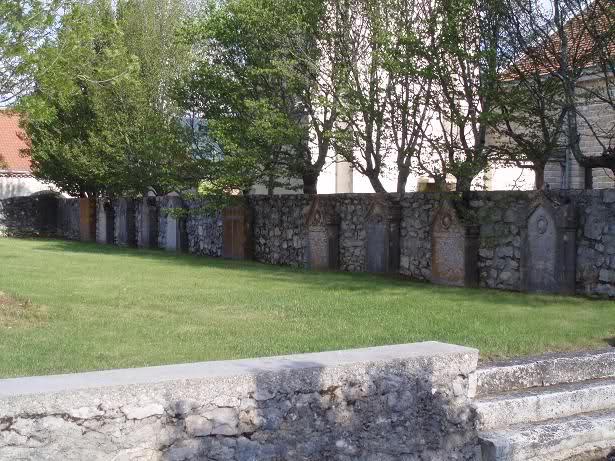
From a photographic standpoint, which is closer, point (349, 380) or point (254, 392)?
point (254, 392)

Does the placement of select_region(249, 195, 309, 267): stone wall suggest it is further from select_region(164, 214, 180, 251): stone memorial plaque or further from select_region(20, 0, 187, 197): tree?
select_region(164, 214, 180, 251): stone memorial plaque

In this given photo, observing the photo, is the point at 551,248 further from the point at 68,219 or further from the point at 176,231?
the point at 68,219

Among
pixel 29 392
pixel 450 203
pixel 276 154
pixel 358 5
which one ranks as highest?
pixel 358 5

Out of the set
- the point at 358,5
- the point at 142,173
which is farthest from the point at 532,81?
the point at 142,173

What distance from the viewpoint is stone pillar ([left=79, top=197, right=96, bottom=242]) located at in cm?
3041

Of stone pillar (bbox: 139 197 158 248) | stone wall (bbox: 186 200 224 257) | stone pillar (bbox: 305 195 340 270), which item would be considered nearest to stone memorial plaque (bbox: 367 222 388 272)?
stone pillar (bbox: 305 195 340 270)

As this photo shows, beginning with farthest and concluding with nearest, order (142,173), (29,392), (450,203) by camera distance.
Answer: (142,173)
(450,203)
(29,392)

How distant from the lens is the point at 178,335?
27.3 ft

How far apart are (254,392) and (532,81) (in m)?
10.8

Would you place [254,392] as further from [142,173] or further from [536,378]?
[142,173]

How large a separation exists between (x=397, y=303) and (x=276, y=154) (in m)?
Answer: 8.44

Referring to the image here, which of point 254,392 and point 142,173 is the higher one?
point 142,173

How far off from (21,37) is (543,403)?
9.06 metres

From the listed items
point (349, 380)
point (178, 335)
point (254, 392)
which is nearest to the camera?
point (254, 392)
